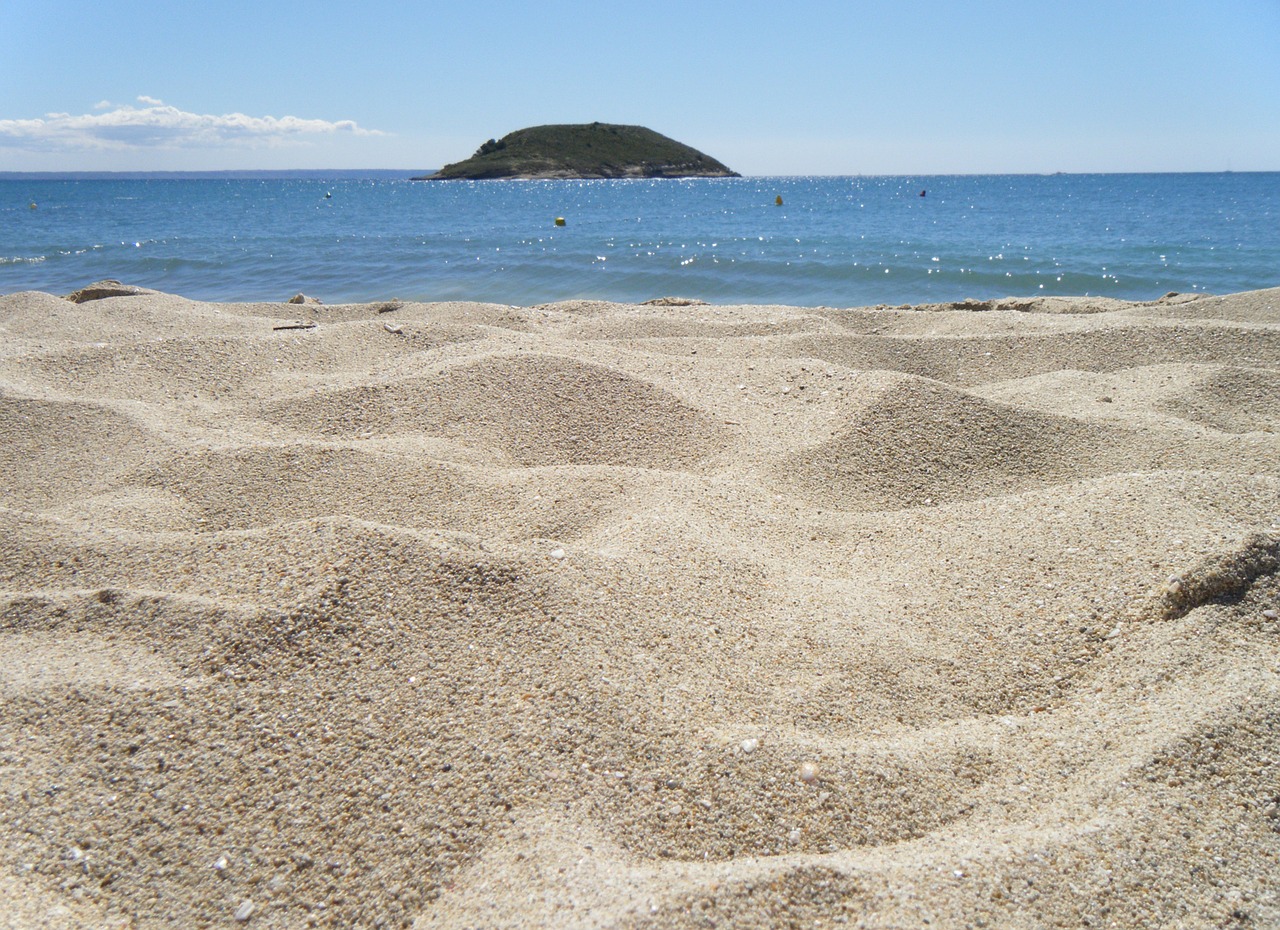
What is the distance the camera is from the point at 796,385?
4297mm

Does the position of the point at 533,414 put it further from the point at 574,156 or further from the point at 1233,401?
the point at 574,156

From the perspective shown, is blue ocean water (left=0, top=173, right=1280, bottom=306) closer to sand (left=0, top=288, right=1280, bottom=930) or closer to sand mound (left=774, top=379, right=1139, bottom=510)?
sand mound (left=774, top=379, right=1139, bottom=510)

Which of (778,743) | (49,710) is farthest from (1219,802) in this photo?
(49,710)

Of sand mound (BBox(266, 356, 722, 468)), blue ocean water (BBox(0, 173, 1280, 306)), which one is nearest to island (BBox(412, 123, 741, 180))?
blue ocean water (BBox(0, 173, 1280, 306))

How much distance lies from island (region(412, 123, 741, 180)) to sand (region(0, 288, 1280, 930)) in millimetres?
74114

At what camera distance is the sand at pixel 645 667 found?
4.92ft

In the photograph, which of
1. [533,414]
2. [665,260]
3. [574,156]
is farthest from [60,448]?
[574,156]

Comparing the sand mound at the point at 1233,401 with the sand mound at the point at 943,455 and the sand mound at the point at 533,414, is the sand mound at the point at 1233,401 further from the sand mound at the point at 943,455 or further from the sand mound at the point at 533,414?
the sand mound at the point at 533,414

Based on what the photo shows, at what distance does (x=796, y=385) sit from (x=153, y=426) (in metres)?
2.96

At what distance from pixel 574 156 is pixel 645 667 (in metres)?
79.2

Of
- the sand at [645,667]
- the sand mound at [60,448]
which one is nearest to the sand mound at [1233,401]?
the sand at [645,667]

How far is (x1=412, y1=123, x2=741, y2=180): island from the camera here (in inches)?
2913

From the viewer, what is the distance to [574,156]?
7606 centimetres

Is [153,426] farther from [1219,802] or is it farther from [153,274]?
[153,274]
